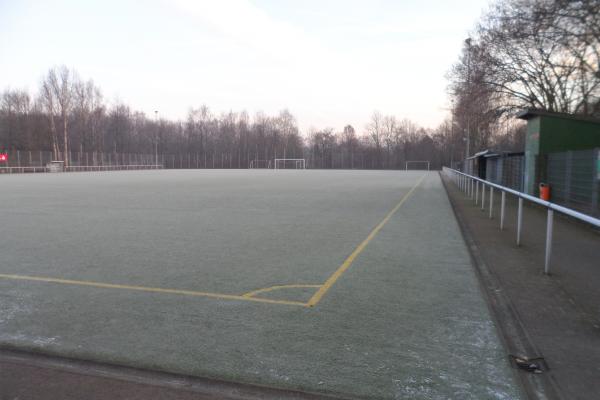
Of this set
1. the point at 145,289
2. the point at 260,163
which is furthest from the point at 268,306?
the point at 260,163

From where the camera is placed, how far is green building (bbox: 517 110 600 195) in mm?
15750

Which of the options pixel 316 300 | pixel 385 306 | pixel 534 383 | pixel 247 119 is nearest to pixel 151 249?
pixel 316 300

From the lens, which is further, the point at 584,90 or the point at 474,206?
the point at 584,90

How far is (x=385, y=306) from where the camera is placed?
4902 millimetres

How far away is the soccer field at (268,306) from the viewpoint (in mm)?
3434

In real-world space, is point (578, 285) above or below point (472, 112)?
below

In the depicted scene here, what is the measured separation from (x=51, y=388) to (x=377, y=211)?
11864 millimetres

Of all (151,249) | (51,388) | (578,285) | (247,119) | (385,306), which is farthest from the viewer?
(247,119)

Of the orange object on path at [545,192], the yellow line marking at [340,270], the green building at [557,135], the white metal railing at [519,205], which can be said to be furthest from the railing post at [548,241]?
the green building at [557,135]

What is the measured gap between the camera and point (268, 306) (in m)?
4.88

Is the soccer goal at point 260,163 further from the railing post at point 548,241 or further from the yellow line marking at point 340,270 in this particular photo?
the railing post at point 548,241

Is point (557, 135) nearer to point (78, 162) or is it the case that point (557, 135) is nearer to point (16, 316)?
point (16, 316)

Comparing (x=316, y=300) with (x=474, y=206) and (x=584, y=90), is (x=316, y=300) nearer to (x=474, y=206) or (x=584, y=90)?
(x=474, y=206)

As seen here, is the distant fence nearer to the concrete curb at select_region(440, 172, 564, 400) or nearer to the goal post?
the goal post
